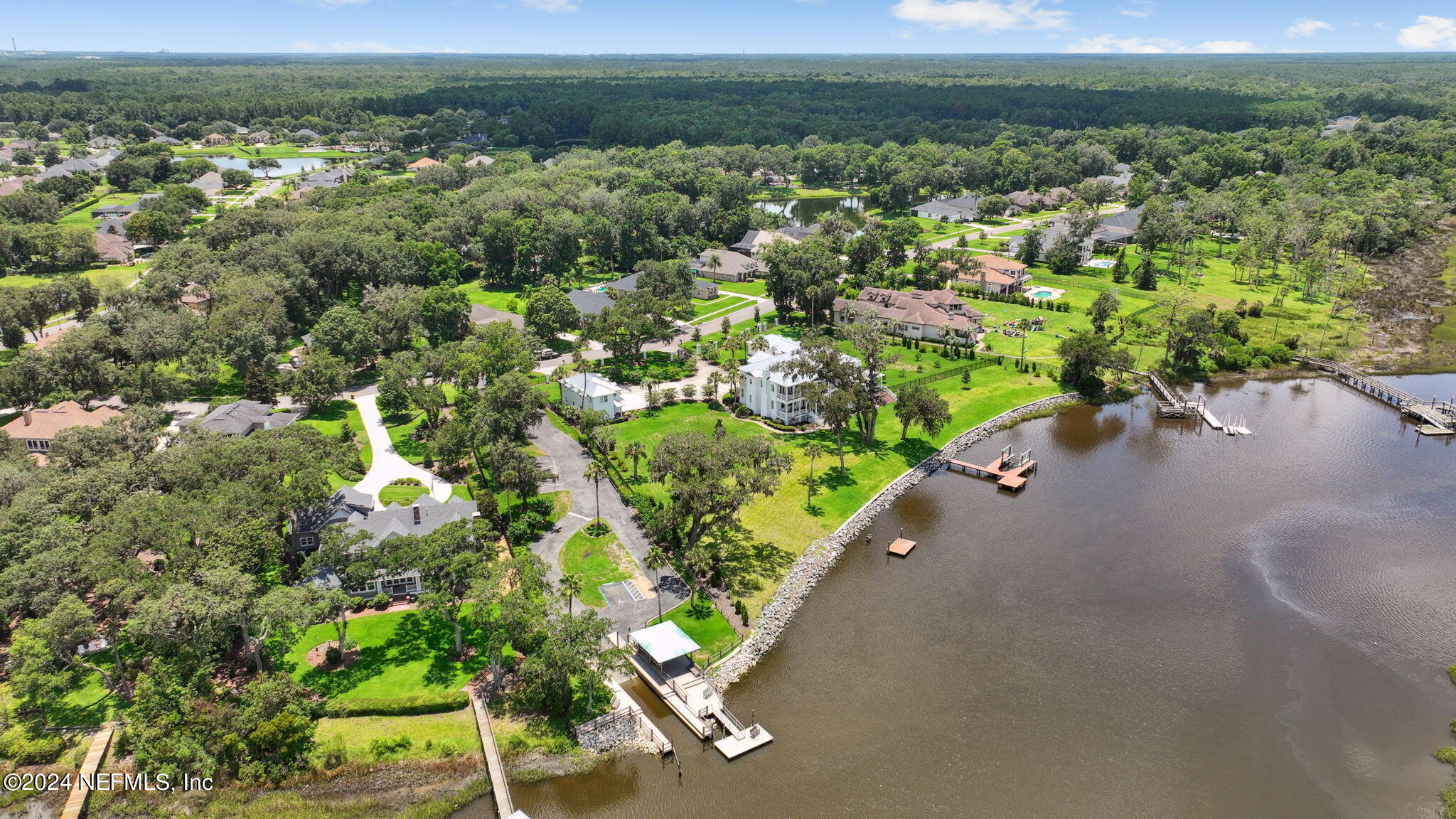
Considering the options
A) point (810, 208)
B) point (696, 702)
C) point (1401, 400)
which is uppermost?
point (810, 208)

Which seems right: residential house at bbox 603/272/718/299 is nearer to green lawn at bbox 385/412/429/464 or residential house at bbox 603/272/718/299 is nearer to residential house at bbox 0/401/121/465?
green lawn at bbox 385/412/429/464

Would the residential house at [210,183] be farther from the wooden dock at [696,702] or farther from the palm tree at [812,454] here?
the wooden dock at [696,702]

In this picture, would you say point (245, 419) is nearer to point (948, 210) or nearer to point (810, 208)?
point (810, 208)

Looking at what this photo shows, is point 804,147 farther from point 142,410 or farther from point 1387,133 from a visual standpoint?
point 142,410

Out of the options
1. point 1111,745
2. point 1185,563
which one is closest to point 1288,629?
point 1185,563

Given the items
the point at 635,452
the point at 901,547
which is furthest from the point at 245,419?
the point at 901,547
